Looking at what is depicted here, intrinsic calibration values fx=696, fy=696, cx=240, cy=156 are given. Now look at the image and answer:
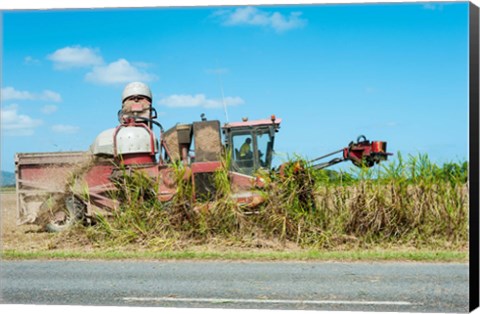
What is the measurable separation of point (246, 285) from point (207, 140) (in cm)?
630

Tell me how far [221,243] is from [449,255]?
405 cm

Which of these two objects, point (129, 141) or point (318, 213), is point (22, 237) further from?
point (318, 213)

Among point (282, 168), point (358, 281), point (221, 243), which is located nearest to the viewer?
point (358, 281)

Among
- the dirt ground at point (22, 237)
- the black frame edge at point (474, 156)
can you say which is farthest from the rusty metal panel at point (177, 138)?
the black frame edge at point (474, 156)

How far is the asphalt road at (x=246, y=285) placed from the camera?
24.3 ft

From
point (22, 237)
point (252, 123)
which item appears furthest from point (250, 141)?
point (22, 237)

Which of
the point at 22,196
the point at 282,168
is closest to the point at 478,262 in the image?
the point at 282,168

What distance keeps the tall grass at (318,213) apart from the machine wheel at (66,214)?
1.70 meters

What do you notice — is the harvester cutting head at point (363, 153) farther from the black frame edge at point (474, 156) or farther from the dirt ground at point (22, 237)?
the black frame edge at point (474, 156)

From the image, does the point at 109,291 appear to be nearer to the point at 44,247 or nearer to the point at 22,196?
the point at 44,247

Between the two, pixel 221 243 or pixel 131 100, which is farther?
pixel 131 100

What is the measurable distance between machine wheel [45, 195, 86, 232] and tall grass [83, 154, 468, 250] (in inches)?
67.1

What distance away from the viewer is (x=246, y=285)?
331 inches

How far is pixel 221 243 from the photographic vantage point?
12.7 meters
